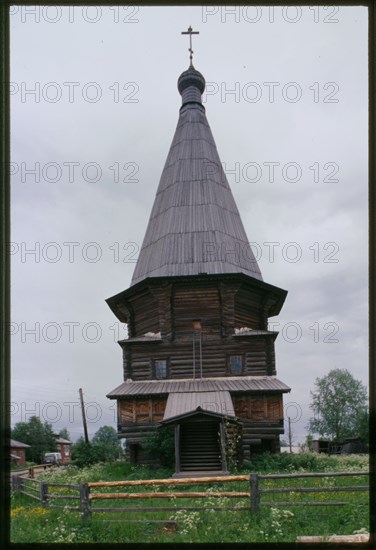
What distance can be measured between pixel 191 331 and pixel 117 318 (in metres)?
6.59

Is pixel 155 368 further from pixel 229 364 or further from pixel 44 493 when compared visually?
pixel 44 493

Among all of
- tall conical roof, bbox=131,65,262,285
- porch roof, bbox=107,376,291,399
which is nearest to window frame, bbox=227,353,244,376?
porch roof, bbox=107,376,291,399

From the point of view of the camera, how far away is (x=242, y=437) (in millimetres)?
18094

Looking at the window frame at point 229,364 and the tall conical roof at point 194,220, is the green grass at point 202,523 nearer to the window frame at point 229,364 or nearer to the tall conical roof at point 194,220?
the window frame at point 229,364

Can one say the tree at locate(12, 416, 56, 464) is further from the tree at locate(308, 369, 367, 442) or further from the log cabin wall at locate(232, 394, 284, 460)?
the tree at locate(308, 369, 367, 442)

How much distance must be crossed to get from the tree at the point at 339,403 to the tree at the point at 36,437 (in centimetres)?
2752

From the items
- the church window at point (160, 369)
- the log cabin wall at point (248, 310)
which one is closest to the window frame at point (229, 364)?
the log cabin wall at point (248, 310)

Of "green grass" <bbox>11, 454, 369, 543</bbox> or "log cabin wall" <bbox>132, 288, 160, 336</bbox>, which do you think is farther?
"log cabin wall" <bbox>132, 288, 160, 336</bbox>

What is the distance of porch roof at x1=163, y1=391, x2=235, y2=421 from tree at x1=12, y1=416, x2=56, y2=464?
6.86 meters

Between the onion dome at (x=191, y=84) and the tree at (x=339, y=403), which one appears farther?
the tree at (x=339, y=403)

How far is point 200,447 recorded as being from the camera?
17047mm

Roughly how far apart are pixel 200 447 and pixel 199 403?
1544 mm

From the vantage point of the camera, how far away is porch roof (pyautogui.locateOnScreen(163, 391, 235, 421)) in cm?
1666

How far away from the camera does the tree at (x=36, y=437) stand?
69.0 feet
